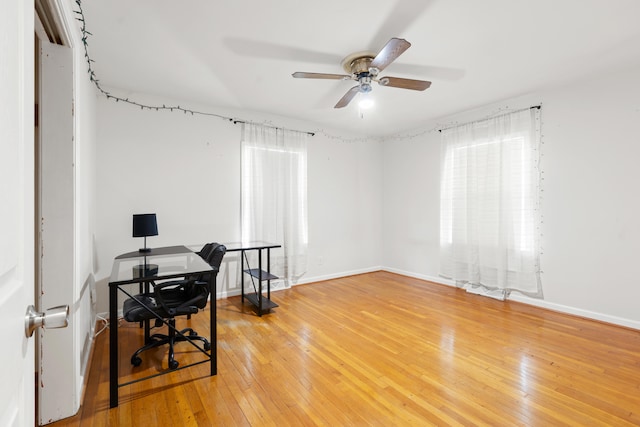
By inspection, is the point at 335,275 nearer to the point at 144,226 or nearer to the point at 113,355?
the point at 144,226

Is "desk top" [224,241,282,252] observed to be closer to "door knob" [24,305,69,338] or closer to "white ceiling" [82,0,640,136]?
"white ceiling" [82,0,640,136]

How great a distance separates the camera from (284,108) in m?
Result: 4.21

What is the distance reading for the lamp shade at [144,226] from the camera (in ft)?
10.3

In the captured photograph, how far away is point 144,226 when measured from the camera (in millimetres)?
Answer: 3182

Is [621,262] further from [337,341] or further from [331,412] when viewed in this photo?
[331,412]

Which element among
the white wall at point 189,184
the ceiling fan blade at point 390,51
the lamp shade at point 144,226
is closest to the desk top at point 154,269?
the lamp shade at point 144,226

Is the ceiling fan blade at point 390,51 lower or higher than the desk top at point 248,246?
higher

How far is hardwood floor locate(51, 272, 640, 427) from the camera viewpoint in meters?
1.85

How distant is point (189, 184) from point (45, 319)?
11.4 ft

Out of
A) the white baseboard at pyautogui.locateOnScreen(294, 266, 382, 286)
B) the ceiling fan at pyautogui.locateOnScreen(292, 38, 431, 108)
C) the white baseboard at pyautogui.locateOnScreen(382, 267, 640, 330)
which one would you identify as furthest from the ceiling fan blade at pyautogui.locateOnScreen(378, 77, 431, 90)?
the white baseboard at pyautogui.locateOnScreen(294, 266, 382, 286)

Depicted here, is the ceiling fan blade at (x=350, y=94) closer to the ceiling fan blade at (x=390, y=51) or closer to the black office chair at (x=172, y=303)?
the ceiling fan blade at (x=390, y=51)
